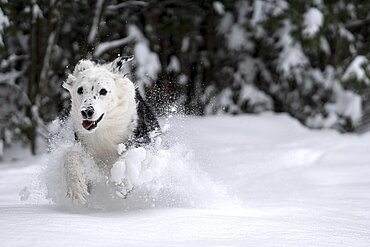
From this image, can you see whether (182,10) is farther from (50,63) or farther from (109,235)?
(109,235)

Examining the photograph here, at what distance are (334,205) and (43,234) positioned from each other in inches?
113

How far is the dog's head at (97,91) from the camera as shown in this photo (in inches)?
172

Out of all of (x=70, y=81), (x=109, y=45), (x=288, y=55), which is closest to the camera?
(x=70, y=81)

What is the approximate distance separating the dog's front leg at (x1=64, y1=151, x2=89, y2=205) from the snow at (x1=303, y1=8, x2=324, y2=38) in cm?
840

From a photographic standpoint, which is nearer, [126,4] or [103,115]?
[103,115]

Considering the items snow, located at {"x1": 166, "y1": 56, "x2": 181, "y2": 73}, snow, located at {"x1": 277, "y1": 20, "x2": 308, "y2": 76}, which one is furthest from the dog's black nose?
snow, located at {"x1": 166, "y1": 56, "x2": 181, "y2": 73}

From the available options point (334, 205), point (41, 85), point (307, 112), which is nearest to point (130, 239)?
point (334, 205)

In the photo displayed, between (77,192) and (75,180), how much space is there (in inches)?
3.2

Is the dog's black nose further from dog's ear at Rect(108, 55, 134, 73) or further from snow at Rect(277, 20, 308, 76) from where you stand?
snow at Rect(277, 20, 308, 76)

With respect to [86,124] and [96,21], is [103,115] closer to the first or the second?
[86,124]

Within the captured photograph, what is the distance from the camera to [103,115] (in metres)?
4.58

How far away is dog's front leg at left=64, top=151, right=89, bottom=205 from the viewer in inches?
167

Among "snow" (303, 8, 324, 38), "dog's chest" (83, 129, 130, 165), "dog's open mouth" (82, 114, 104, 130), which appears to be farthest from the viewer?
"snow" (303, 8, 324, 38)

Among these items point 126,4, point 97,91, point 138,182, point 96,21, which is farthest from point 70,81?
point 126,4
